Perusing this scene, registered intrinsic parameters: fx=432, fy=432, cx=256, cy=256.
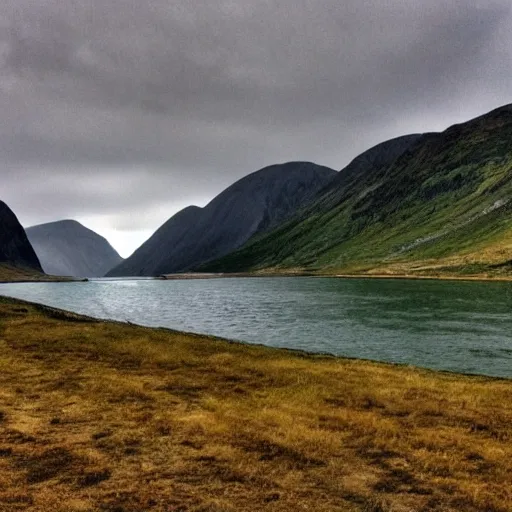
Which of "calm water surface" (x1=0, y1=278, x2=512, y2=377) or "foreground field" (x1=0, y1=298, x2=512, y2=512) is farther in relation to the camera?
"calm water surface" (x1=0, y1=278, x2=512, y2=377)

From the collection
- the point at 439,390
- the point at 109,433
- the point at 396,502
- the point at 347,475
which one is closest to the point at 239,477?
the point at 347,475

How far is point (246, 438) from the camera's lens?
669 inches

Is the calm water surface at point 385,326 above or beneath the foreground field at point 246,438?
beneath

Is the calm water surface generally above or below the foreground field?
below

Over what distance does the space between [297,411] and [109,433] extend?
866cm

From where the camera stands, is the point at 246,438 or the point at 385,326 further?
the point at 385,326

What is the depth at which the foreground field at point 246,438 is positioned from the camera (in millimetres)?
12562

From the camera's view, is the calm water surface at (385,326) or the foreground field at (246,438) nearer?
the foreground field at (246,438)

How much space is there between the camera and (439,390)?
2631 centimetres

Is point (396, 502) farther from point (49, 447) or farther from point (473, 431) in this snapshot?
point (49, 447)

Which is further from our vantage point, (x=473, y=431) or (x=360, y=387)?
(x=360, y=387)

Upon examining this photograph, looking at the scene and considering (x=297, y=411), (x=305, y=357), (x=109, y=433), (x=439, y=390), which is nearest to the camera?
(x=109, y=433)

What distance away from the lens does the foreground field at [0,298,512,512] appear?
41.2 ft

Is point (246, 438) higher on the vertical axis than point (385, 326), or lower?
higher
